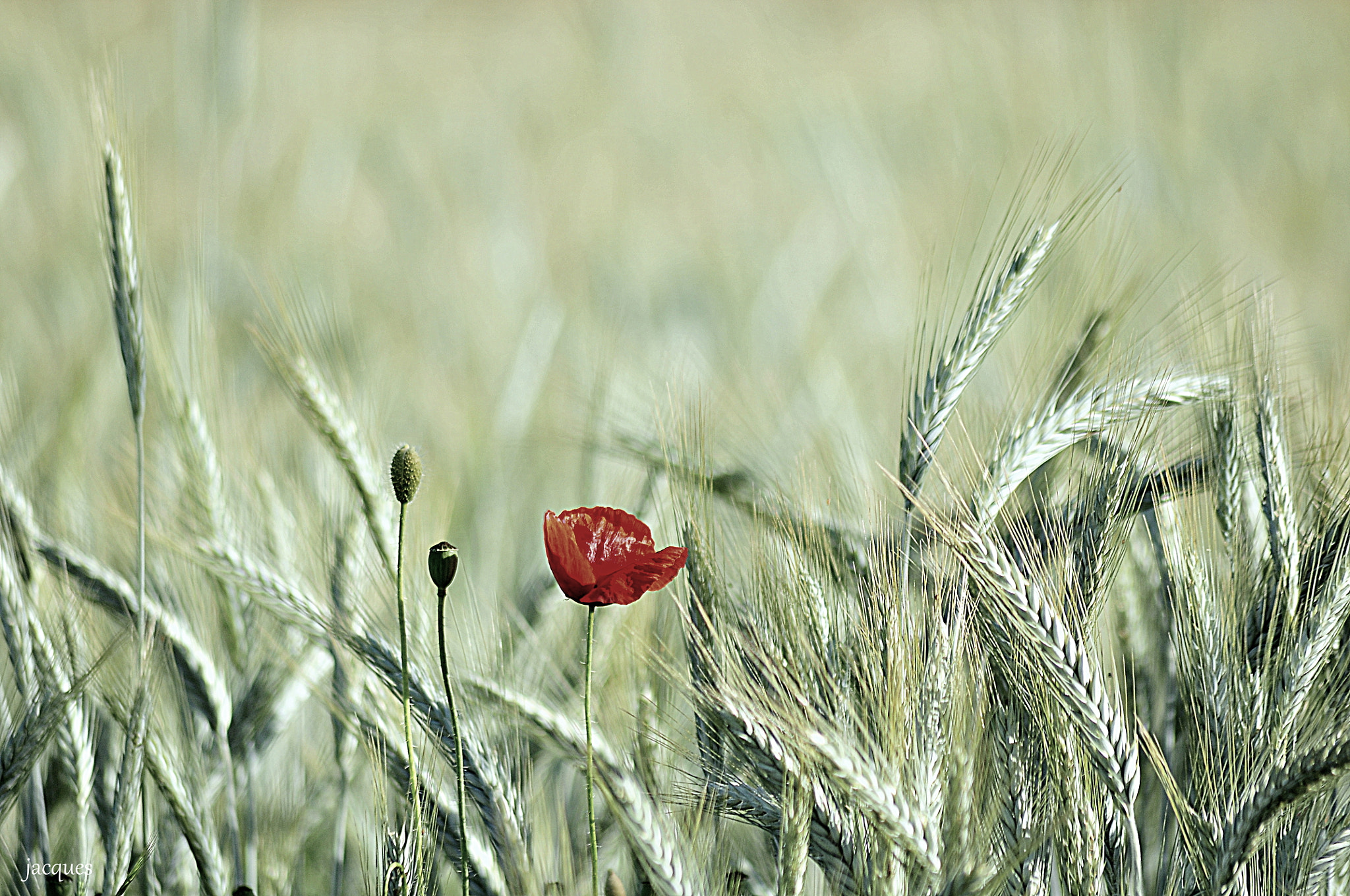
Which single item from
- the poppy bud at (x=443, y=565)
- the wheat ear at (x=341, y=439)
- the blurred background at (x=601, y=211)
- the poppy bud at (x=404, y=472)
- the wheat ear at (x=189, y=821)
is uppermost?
the blurred background at (x=601, y=211)

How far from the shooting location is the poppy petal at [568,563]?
0.47 metres

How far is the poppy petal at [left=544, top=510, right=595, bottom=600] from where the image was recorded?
1.53 ft

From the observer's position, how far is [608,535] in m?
0.52

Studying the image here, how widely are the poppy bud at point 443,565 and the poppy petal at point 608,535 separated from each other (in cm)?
7

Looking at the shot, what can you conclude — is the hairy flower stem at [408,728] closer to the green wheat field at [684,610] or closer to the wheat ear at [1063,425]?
the green wheat field at [684,610]

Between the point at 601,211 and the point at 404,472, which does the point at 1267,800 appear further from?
the point at 601,211

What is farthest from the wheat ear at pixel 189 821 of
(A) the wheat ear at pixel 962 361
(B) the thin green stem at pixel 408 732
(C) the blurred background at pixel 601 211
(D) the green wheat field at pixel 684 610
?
(A) the wheat ear at pixel 962 361

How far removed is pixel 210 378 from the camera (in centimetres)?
84

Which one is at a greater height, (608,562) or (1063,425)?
(1063,425)

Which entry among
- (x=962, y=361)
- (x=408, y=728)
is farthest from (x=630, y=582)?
(x=962, y=361)

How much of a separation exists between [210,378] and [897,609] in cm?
62

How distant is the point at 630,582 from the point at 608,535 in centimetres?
6

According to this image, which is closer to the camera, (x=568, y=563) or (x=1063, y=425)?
(x=568, y=563)

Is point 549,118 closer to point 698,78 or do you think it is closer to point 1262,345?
point 698,78
